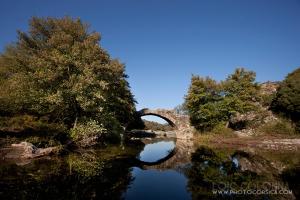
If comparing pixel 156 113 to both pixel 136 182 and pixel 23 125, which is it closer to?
pixel 23 125

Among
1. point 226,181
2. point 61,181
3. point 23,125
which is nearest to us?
point 61,181

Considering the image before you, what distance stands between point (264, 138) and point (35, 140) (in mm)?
28754

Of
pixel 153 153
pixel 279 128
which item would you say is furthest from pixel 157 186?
pixel 279 128

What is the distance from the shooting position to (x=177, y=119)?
51.5 m

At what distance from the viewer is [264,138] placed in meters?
34.0

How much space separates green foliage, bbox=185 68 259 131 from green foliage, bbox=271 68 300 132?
4114 mm

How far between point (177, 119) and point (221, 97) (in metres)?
12.1

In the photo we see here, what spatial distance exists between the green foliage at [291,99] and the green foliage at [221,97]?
4114mm

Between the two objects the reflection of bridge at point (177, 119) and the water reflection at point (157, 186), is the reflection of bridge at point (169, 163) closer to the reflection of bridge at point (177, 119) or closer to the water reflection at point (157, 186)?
the water reflection at point (157, 186)

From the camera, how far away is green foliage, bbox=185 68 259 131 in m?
40.5

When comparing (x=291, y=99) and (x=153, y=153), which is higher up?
(x=291, y=99)

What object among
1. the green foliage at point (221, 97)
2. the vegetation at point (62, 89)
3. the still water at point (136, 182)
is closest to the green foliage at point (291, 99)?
the green foliage at point (221, 97)

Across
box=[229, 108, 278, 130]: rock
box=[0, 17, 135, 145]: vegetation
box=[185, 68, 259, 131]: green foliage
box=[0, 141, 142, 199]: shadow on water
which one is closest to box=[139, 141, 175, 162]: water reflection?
box=[0, 17, 135, 145]: vegetation

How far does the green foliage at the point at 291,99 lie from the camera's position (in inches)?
1407
